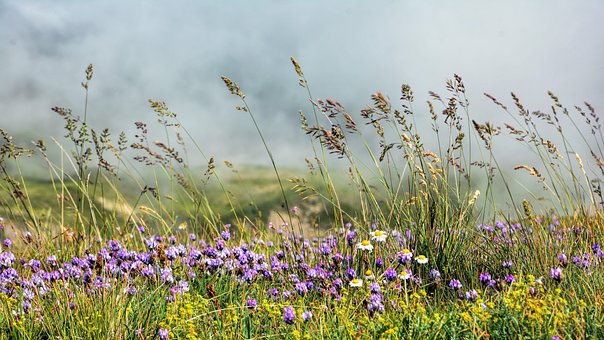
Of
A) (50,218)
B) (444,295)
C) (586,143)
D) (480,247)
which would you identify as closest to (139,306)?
(444,295)

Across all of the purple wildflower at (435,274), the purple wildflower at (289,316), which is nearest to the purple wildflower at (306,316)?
the purple wildflower at (289,316)

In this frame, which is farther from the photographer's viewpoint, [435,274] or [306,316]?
[435,274]

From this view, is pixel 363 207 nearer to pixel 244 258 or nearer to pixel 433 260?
pixel 433 260

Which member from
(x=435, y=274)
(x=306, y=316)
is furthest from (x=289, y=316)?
(x=435, y=274)

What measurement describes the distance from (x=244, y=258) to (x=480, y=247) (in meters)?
1.82

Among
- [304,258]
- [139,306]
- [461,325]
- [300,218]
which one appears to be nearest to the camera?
[461,325]

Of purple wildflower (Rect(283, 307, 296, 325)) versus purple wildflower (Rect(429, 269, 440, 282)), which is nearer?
purple wildflower (Rect(283, 307, 296, 325))

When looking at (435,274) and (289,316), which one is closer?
(289,316)

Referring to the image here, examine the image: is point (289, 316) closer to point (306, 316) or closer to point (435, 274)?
point (306, 316)

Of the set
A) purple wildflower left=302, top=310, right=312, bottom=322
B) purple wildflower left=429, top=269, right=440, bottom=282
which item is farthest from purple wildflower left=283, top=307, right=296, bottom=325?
purple wildflower left=429, top=269, right=440, bottom=282

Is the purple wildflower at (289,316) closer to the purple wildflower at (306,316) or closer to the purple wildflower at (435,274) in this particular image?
the purple wildflower at (306,316)

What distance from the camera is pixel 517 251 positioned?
5.02 metres

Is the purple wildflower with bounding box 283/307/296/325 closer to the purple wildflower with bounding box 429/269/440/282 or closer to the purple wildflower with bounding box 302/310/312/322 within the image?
the purple wildflower with bounding box 302/310/312/322

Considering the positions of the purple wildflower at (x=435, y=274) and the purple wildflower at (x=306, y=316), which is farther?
the purple wildflower at (x=435, y=274)
